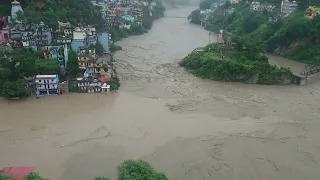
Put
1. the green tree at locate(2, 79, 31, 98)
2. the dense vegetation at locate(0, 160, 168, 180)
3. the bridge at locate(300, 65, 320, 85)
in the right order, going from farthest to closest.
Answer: the bridge at locate(300, 65, 320, 85)
the green tree at locate(2, 79, 31, 98)
the dense vegetation at locate(0, 160, 168, 180)

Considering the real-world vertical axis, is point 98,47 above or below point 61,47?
below

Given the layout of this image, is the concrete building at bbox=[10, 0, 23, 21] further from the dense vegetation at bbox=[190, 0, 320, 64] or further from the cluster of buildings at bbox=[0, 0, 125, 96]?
the dense vegetation at bbox=[190, 0, 320, 64]

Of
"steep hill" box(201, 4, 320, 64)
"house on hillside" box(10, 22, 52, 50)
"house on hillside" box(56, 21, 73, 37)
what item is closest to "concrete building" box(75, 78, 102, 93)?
"house on hillside" box(10, 22, 52, 50)

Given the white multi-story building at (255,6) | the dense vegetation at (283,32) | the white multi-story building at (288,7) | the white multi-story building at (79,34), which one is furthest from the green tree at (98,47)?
the white multi-story building at (255,6)

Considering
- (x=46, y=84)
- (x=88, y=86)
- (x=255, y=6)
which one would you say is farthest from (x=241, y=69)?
(x=255, y=6)

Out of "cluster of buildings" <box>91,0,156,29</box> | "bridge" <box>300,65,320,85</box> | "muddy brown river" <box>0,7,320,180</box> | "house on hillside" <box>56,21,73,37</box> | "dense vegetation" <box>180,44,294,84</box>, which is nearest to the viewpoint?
"muddy brown river" <box>0,7,320,180</box>

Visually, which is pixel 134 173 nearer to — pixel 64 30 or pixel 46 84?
pixel 46 84
